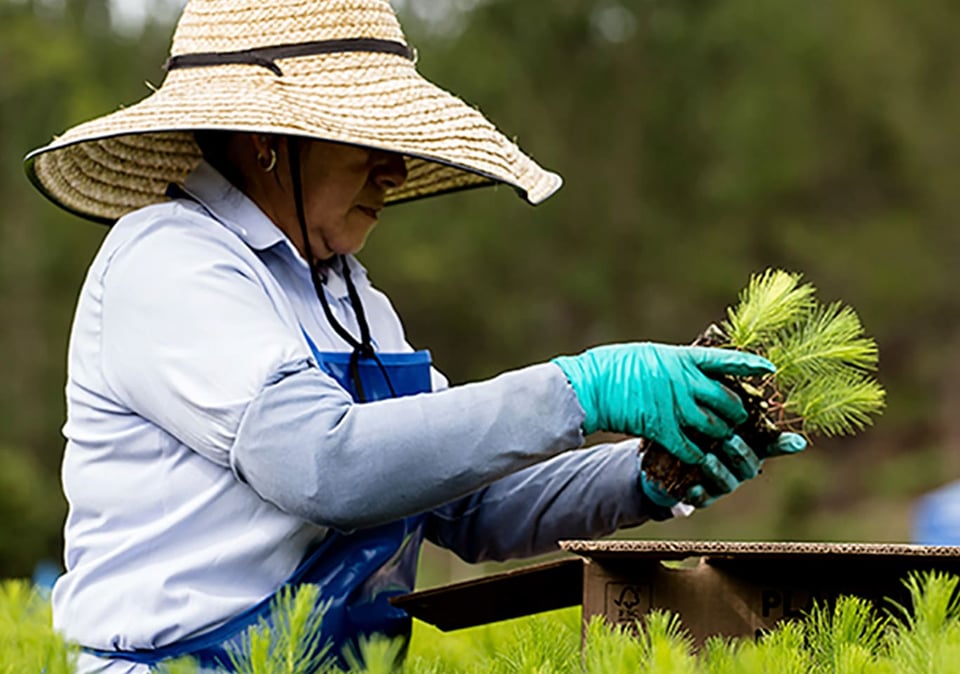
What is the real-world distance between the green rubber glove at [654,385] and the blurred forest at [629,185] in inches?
649

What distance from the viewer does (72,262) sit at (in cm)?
1872

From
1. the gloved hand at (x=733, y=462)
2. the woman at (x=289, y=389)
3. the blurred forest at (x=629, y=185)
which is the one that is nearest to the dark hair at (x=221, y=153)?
the woman at (x=289, y=389)

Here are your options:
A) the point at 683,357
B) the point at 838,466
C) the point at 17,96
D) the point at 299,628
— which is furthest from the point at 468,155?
the point at 838,466

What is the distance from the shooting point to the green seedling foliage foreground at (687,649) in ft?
4.34

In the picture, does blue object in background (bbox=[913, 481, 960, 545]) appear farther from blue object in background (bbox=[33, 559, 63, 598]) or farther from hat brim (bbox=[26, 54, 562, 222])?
blue object in background (bbox=[33, 559, 63, 598])

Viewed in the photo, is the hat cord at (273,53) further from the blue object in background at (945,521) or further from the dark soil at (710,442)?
the blue object in background at (945,521)

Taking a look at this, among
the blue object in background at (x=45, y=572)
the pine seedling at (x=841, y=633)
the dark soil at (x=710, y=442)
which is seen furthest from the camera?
the blue object in background at (x=45, y=572)

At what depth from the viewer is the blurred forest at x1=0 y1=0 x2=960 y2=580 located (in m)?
18.5

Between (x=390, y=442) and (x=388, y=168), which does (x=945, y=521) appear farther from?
(x=390, y=442)

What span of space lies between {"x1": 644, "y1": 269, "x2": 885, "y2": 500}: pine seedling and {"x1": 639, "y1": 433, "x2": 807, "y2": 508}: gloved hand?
13 millimetres

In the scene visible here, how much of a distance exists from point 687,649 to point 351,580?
59 centimetres

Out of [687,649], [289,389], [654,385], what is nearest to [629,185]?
[654,385]

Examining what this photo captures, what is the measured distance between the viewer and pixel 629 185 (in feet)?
63.1

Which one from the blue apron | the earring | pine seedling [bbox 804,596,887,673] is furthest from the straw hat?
Result: pine seedling [bbox 804,596,887,673]
